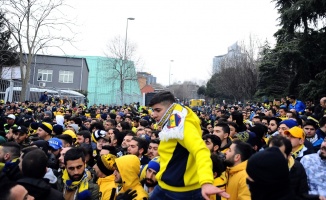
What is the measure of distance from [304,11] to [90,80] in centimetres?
4726

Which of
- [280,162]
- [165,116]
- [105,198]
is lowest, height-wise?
[105,198]

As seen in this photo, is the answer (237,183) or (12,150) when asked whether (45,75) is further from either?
(237,183)

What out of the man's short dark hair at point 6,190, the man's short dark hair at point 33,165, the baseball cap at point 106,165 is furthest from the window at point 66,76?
the man's short dark hair at point 6,190

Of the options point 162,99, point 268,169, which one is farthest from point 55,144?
point 268,169

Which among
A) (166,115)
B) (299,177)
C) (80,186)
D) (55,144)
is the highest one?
(166,115)

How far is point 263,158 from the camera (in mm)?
2334

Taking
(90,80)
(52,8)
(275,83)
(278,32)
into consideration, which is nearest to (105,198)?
(278,32)

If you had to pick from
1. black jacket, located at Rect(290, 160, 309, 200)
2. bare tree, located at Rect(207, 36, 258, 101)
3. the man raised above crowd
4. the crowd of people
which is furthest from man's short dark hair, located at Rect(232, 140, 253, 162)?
bare tree, located at Rect(207, 36, 258, 101)

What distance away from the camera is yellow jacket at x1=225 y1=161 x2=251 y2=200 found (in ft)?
12.4

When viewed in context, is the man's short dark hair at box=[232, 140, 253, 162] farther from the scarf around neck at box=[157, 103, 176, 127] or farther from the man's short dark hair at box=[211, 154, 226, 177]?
the scarf around neck at box=[157, 103, 176, 127]

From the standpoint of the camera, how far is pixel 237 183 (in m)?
3.90

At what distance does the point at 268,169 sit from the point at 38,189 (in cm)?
235

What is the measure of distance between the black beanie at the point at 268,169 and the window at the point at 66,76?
49135 mm

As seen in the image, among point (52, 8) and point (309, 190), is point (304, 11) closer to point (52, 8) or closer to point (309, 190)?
point (309, 190)
